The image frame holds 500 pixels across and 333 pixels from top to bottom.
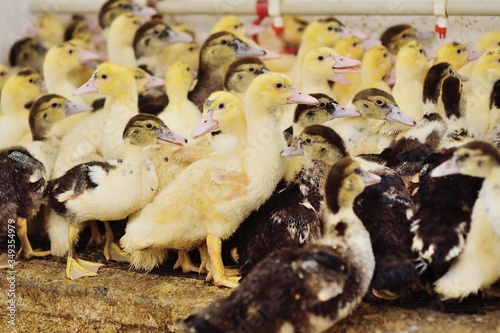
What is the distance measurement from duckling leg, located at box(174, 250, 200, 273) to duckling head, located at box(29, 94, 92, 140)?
1294 millimetres

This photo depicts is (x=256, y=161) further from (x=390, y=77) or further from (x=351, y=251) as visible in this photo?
(x=390, y=77)

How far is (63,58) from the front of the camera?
6535mm

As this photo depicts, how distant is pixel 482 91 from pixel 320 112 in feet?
3.23

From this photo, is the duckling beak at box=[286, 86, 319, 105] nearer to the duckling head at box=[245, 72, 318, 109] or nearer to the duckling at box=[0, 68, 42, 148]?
the duckling head at box=[245, 72, 318, 109]

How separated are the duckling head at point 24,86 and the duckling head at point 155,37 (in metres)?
0.87

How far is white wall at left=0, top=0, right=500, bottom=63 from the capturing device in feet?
21.4

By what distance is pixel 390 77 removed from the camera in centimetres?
629

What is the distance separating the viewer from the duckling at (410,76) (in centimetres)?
561

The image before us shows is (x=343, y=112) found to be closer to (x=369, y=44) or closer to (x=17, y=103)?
(x=369, y=44)

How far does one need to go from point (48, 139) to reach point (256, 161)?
5.29 ft

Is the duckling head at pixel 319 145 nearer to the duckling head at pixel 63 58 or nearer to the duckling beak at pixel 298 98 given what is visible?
the duckling beak at pixel 298 98

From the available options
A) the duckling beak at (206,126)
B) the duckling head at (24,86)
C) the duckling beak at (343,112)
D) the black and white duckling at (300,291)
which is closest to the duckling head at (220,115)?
the duckling beak at (206,126)

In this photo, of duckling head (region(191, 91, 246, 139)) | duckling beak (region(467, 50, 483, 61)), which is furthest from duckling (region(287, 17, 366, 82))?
duckling head (region(191, 91, 246, 139))

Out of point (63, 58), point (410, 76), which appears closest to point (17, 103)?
point (63, 58)
